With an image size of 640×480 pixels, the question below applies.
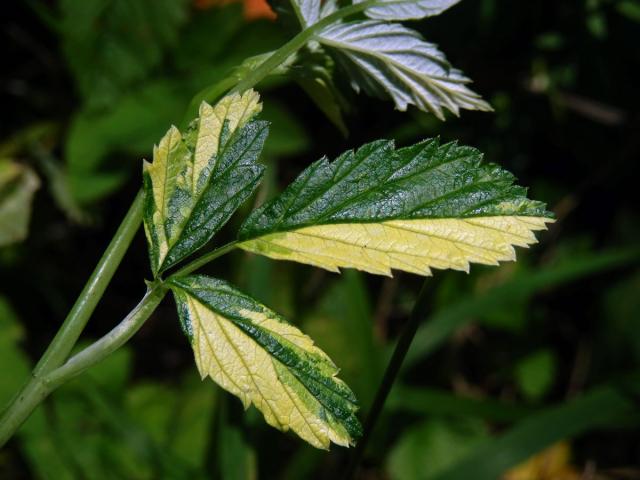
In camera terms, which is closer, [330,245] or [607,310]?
[330,245]

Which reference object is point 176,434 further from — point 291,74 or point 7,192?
point 291,74

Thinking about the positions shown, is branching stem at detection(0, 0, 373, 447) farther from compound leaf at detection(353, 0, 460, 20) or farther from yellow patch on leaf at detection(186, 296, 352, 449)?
compound leaf at detection(353, 0, 460, 20)

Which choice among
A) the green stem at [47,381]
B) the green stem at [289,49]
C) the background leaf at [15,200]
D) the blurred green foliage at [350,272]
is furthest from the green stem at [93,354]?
the background leaf at [15,200]

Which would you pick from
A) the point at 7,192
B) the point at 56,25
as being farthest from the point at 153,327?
the point at 56,25

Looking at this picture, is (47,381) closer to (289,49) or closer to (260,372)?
(260,372)

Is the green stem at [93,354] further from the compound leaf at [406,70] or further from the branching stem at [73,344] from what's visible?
the compound leaf at [406,70]
